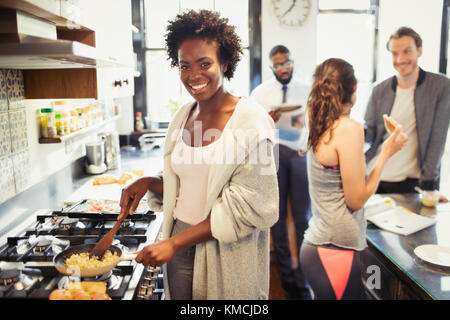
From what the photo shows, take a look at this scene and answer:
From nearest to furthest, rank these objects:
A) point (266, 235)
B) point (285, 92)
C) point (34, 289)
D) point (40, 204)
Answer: point (34, 289) → point (266, 235) → point (40, 204) → point (285, 92)

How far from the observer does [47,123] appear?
1.96 metres

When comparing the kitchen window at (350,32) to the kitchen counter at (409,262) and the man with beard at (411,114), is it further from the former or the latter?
the kitchen counter at (409,262)

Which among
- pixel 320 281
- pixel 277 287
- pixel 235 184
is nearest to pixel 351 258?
pixel 320 281

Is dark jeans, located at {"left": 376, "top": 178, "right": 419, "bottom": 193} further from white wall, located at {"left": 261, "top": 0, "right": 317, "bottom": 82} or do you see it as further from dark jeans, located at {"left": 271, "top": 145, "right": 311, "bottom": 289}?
white wall, located at {"left": 261, "top": 0, "right": 317, "bottom": 82}

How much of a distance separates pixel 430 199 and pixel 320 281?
0.86 m

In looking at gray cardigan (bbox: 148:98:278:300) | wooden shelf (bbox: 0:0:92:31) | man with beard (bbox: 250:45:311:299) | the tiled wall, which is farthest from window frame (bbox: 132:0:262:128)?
gray cardigan (bbox: 148:98:278:300)

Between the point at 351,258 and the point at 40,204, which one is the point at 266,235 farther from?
the point at 40,204

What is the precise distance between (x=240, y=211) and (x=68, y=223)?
831 mm

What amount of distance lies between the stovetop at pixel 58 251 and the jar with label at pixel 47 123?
0.43 m

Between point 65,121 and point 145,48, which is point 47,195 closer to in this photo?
point 65,121

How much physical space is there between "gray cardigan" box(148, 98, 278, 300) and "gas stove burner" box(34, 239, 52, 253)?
554 mm

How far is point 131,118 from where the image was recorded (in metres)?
3.81

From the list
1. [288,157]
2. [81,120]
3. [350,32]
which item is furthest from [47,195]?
[350,32]

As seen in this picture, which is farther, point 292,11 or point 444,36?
point 292,11
